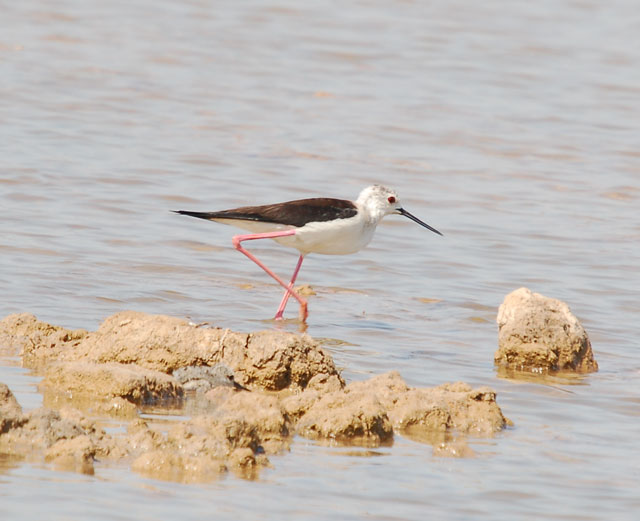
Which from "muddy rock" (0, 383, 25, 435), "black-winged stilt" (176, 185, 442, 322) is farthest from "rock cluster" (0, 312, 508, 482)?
"black-winged stilt" (176, 185, 442, 322)

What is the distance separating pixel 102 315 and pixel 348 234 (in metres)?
2.13

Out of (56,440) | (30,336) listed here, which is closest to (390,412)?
(56,440)

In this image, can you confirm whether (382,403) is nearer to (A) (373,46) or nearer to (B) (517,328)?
(B) (517,328)

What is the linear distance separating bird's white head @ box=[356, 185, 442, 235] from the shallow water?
575mm

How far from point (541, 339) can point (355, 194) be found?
5823 mm

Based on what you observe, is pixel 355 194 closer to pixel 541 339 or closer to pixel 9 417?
pixel 541 339

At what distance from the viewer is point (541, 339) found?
773 cm

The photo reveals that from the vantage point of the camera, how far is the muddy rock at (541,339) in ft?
25.2

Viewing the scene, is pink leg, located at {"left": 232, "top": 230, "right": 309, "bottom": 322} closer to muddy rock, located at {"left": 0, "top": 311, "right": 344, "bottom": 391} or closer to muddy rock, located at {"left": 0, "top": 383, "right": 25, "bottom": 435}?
muddy rock, located at {"left": 0, "top": 311, "right": 344, "bottom": 391}

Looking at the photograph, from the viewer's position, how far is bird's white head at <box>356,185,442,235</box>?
10.1m

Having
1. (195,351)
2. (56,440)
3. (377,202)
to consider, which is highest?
(377,202)

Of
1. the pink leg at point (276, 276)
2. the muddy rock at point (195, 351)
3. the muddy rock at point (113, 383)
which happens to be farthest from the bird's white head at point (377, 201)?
the muddy rock at point (113, 383)

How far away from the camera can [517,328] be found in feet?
25.5

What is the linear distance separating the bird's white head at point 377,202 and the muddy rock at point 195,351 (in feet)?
11.1
